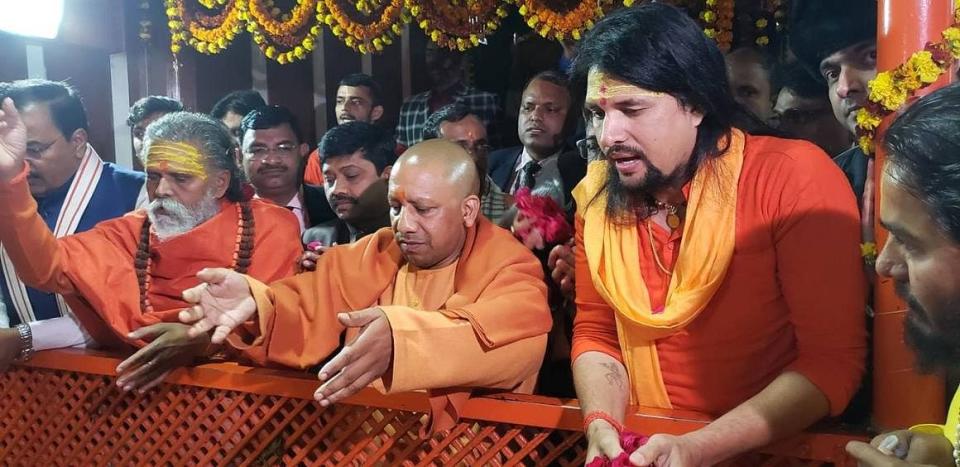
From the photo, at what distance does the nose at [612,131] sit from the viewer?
1.84 m

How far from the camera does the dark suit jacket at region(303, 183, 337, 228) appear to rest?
12.2 ft

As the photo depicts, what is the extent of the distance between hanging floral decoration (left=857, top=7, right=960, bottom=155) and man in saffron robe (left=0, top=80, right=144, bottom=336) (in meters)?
2.66

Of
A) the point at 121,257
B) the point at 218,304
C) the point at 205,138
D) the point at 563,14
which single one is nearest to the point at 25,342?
the point at 121,257

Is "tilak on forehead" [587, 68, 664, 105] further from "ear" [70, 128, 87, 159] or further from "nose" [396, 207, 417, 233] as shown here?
"ear" [70, 128, 87, 159]

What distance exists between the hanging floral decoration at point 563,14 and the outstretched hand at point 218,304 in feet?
7.41

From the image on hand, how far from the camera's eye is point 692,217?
1868mm

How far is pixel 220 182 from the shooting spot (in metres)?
2.94

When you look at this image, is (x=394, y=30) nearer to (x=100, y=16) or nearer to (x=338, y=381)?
(x=100, y=16)

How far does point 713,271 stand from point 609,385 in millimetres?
344

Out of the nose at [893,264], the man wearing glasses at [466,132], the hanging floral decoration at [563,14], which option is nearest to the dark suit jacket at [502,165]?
the man wearing glasses at [466,132]

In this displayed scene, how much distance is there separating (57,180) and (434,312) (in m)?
2.00

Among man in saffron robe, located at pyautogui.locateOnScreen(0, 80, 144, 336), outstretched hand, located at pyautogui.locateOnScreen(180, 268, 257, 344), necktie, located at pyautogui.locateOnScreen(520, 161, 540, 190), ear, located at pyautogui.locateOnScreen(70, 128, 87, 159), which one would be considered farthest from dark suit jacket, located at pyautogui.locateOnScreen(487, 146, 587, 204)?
ear, located at pyautogui.locateOnScreen(70, 128, 87, 159)

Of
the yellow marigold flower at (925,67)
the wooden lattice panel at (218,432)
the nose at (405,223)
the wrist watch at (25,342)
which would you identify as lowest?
the wooden lattice panel at (218,432)

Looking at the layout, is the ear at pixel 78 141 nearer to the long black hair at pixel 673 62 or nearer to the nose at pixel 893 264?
the long black hair at pixel 673 62
